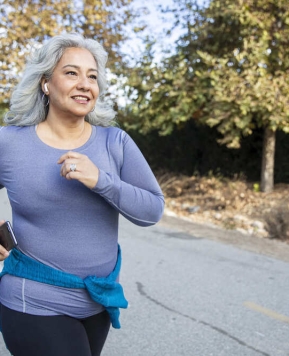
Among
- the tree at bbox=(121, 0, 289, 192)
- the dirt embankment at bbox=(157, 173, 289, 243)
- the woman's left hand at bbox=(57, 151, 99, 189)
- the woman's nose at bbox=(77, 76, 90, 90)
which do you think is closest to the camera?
the woman's left hand at bbox=(57, 151, 99, 189)

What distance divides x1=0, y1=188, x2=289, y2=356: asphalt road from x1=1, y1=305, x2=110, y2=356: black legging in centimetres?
192

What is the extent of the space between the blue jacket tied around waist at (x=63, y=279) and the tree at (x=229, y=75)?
7374 mm

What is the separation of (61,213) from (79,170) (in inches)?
9.2

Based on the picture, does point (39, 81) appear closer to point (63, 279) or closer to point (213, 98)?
point (63, 279)

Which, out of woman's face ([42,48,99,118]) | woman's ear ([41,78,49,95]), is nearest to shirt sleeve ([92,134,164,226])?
woman's face ([42,48,99,118])

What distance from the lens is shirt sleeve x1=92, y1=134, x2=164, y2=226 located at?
5.66ft

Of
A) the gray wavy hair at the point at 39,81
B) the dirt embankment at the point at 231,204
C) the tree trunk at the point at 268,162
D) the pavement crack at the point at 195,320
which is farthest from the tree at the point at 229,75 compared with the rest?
the gray wavy hair at the point at 39,81

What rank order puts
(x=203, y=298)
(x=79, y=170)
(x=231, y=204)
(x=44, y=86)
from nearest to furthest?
(x=79, y=170) → (x=44, y=86) → (x=203, y=298) → (x=231, y=204)

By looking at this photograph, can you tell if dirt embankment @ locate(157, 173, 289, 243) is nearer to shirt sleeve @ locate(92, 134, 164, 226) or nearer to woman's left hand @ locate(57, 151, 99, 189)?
shirt sleeve @ locate(92, 134, 164, 226)

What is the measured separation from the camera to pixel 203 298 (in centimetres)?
470

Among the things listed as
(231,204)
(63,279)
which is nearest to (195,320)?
(63,279)

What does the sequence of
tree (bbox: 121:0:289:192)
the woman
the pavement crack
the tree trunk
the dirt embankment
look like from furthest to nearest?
the tree trunk
tree (bbox: 121:0:289:192)
the dirt embankment
the pavement crack
the woman

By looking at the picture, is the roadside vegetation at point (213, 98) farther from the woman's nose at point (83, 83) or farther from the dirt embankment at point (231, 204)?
the woman's nose at point (83, 83)

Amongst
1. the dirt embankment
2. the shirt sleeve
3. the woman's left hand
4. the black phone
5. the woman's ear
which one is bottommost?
the dirt embankment
